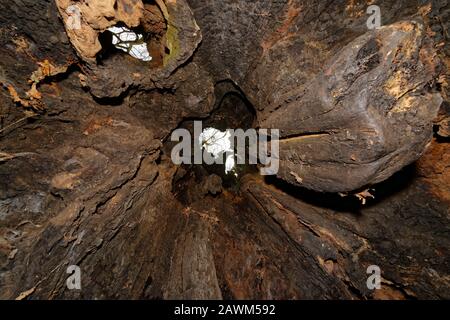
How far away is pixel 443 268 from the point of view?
248cm

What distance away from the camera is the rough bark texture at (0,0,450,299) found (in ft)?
5.64

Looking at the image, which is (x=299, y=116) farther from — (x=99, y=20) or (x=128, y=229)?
(x=128, y=229)

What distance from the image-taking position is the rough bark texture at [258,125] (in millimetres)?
1718

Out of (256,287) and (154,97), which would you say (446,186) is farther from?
(154,97)

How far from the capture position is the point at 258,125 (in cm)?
285

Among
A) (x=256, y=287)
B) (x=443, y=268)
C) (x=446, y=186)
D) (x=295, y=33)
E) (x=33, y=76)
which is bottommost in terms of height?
(x=256, y=287)

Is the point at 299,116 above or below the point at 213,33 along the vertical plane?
below

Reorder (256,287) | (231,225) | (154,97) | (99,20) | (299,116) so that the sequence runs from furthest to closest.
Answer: (231,225) → (256,287) → (154,97) → (299,116) → (99,20)

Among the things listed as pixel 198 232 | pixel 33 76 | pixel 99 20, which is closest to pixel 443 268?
pixel 198 232

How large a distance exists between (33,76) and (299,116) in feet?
6.91

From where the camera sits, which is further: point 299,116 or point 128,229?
point 128,229

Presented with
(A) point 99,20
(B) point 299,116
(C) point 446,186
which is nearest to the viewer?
(A) point 99,20

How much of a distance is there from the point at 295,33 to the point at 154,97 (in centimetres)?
153

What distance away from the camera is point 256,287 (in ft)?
10.5
